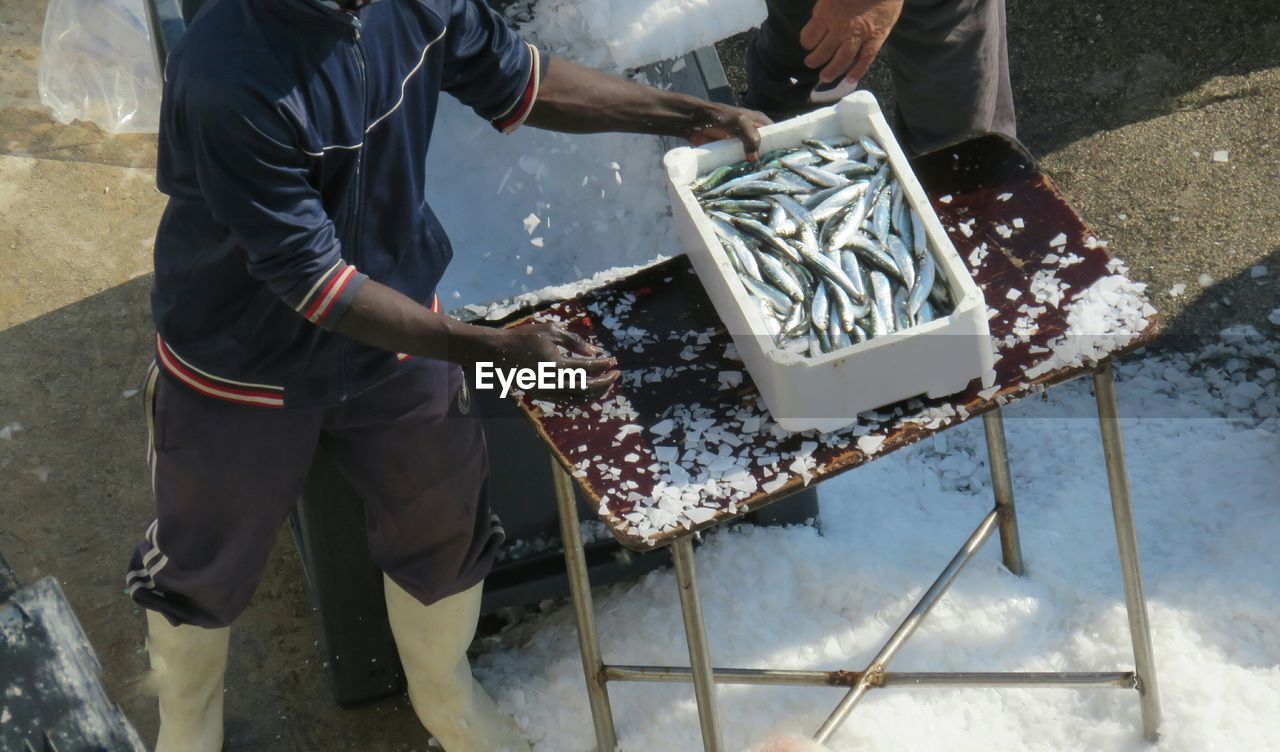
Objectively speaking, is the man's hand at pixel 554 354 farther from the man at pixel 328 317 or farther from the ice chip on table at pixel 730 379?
the ice chip on table at pixel 730 379

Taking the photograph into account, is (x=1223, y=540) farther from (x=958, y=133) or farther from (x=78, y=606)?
(x=78, y=606)

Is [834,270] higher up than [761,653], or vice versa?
[834,270]

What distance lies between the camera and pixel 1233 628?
293 cm

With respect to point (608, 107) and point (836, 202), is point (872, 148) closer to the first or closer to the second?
point (836, 202)

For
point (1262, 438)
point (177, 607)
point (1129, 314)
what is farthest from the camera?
point (1262, 438)

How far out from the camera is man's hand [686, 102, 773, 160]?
2.49 m

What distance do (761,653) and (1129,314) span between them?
3.83 feet

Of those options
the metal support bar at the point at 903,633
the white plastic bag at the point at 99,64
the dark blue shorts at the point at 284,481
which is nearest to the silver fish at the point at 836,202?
the dark blue shorts at the point at 284,481

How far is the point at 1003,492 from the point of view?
2939 millimetres

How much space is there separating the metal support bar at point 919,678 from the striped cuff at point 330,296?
996 mm

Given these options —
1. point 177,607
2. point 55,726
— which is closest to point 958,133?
point 177,607

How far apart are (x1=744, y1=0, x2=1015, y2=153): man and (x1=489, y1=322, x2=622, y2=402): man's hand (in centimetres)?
122

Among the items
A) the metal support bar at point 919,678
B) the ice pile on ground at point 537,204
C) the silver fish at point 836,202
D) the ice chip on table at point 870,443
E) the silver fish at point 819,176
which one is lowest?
the metal support bar at point 919,678

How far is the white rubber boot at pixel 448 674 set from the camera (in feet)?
9.30
